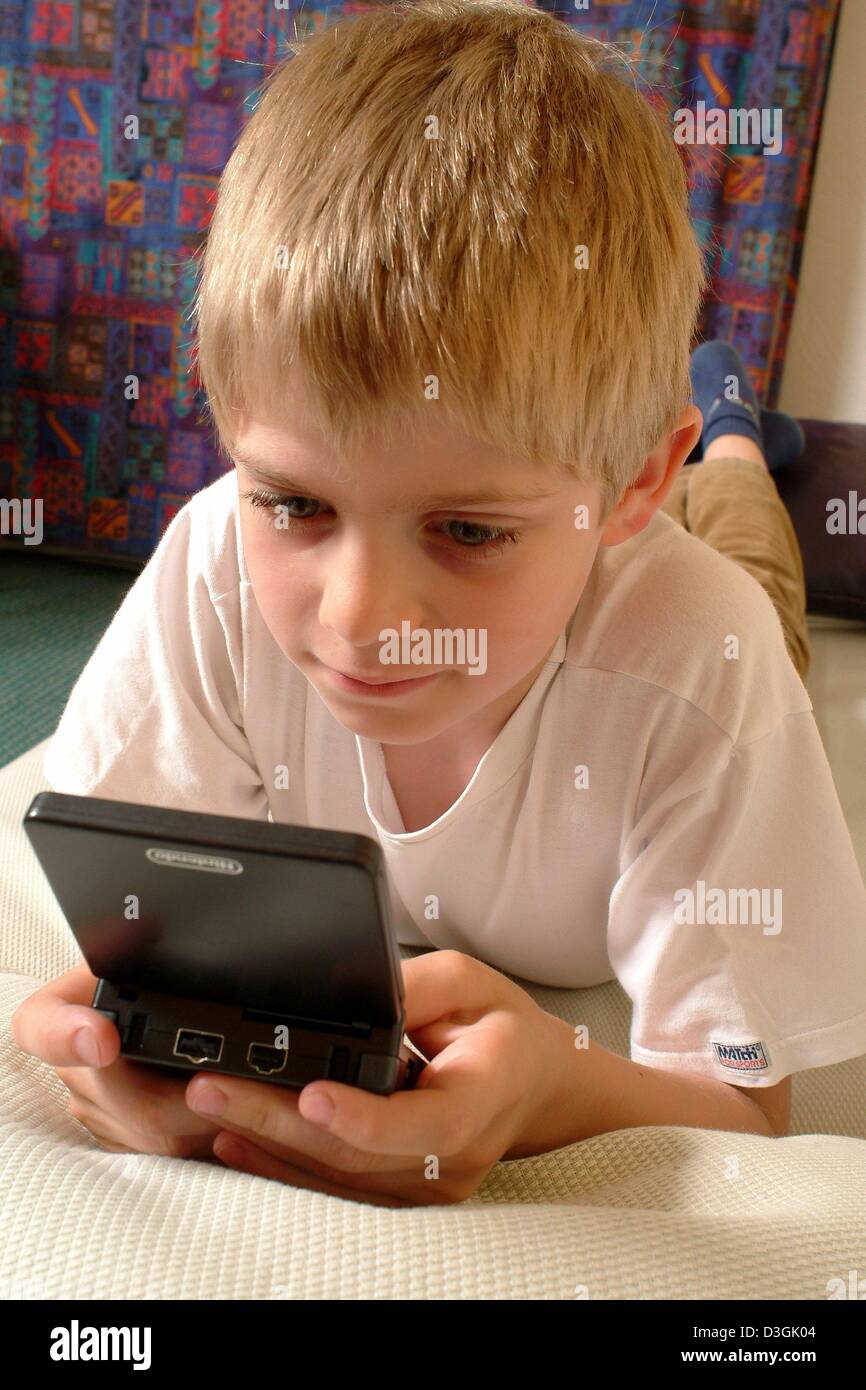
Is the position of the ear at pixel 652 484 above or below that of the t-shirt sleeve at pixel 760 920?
above

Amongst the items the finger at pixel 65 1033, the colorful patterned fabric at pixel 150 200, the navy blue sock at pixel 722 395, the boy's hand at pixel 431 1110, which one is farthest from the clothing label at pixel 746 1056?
the colorful patterned fabric at pixel 150 200

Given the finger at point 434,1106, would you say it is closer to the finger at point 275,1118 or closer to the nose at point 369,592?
the finger at point 275,1118

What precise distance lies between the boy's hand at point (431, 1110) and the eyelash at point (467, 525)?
0.20 m

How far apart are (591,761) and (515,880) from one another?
107mm

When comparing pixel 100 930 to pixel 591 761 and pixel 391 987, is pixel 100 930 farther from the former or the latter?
pixel 591 761

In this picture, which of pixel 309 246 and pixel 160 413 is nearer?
pixel 309 246

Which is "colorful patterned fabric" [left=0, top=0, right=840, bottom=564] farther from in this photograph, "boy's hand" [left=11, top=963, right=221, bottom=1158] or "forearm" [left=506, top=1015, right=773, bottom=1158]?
"boy's hand" [left=11, top=963, right=221, bottom=1158]

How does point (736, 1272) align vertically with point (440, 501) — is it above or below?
below

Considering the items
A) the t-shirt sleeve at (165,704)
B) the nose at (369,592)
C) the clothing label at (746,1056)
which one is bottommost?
the clothing label at (746,1056)

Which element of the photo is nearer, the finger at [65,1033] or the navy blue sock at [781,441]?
the finger at [65,1033]

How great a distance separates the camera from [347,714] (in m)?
0.64

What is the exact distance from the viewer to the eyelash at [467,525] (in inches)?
22.2

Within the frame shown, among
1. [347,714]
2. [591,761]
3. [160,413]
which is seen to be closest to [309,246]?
[347,714]

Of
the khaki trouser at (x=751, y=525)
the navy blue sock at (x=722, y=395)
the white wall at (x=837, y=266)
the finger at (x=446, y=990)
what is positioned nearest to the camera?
the finger at (x=446, y=990)
